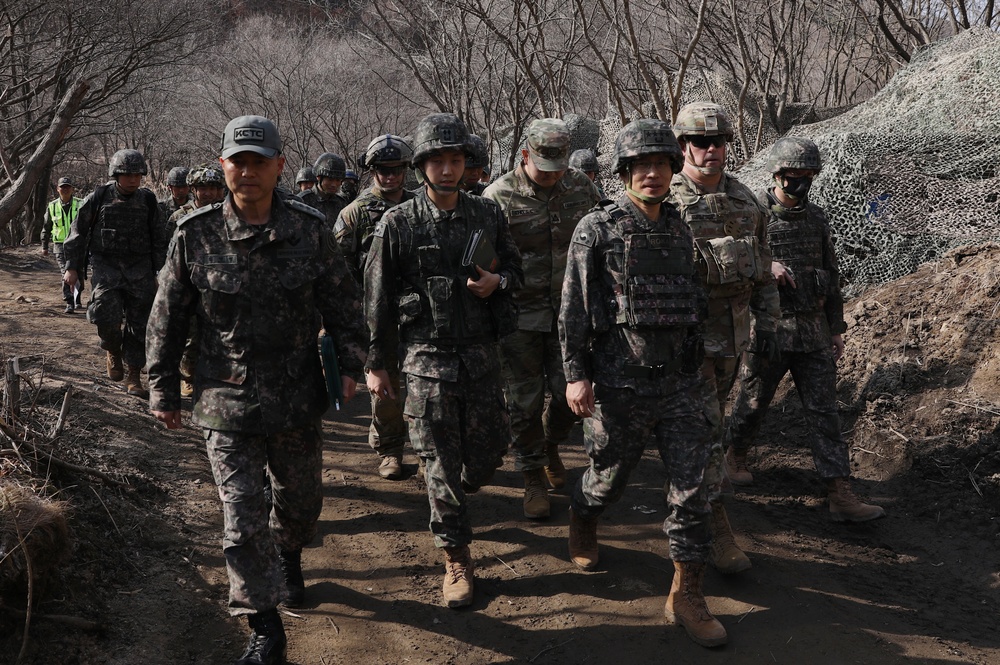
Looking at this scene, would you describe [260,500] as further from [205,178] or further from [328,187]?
[328,187]

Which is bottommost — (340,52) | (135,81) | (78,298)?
(78,298)

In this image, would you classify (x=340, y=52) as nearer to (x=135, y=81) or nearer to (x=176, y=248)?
(x=135, y=81)

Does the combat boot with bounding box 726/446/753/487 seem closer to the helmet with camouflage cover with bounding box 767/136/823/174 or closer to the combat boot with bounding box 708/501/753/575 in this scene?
the combat boot with bounding box 708/501/753/575

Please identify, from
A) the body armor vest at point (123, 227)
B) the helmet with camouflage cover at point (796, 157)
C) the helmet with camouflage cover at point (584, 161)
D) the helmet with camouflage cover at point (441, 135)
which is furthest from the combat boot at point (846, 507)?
the body armor vest at point (123, 227)

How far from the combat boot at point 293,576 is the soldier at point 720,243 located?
2121mm

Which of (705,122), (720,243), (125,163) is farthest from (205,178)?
(720,243)

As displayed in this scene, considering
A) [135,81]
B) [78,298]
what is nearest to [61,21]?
[135,81]

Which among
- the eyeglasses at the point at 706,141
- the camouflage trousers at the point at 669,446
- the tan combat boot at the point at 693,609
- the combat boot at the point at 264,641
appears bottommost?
the combat boot at the point at 264,641

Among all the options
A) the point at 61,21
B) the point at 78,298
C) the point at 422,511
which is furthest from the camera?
the point at 61,21

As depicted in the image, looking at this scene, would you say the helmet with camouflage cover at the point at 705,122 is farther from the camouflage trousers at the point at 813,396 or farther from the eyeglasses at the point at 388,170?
the eyeglasses at the point at 388,170

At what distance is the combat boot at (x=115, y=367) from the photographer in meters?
7.95

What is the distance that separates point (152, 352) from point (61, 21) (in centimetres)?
1373

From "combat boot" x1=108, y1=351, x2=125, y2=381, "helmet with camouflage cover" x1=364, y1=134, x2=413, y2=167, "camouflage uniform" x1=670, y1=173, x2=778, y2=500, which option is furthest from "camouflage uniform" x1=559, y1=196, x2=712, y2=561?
"combat boot" x1=108, y1=351, x2=125, y2=381

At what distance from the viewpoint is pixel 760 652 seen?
381 cm
